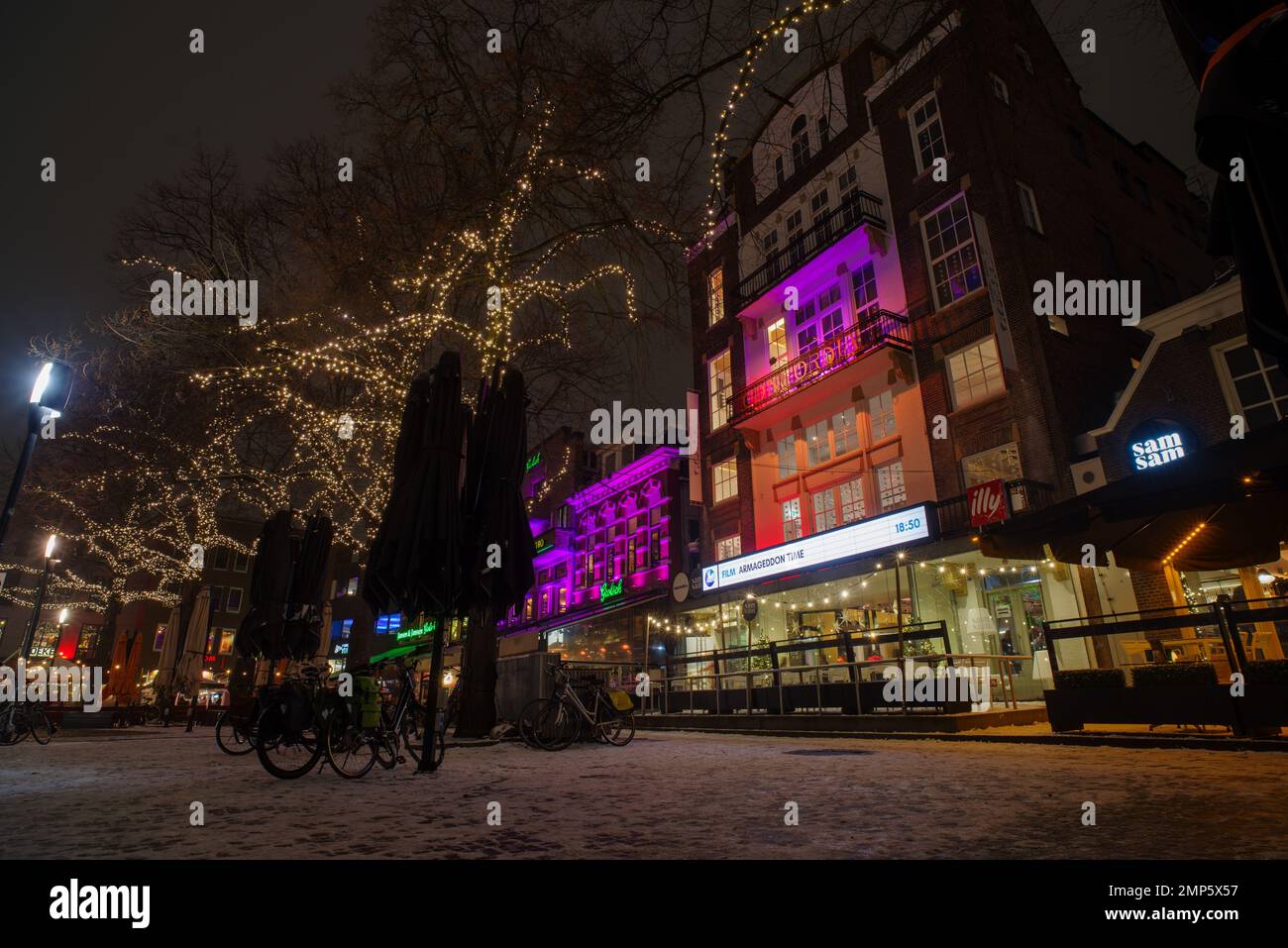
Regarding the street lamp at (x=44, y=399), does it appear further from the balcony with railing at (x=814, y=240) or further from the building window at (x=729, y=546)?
the building window at (x=729, y=546)

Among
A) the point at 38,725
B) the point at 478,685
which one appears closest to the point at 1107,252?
the point at 478,685

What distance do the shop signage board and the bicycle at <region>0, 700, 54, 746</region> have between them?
15.6 meters

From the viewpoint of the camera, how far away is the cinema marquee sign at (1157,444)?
12.3 metres

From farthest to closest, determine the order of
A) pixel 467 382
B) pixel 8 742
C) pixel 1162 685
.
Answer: pixel 467 382
pixel 8 742
pixel 1162 685

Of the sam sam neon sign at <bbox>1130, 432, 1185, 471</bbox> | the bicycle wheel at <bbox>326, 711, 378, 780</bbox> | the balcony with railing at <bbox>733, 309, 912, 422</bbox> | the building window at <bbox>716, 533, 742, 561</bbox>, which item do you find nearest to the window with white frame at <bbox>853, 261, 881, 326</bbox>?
the balcony with railing at <bbox>733, 309, 912, 422</bbox>

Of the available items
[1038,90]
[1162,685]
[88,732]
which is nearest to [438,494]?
[1162,685]

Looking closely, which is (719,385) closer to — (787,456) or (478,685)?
(787,456)

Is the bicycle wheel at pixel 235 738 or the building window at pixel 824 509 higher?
the building window at pixel 824 509

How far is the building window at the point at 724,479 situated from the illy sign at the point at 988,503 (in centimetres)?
894

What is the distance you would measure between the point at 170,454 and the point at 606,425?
13619 mm

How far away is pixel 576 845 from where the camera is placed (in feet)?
8.09

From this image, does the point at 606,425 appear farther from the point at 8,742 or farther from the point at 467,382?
the point at 8,742

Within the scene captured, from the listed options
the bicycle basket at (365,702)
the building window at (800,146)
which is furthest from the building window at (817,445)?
the bicycle basket at (365,702)

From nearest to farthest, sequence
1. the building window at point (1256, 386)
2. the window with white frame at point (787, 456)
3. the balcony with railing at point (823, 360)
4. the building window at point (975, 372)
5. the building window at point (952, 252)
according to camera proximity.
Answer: the building window at point (1256, 386) → the building window at point (975, 372) → the building window at point (952, 252) → the balcony with railing at point (823, 360) → the window with white frame at point (787, 456)
